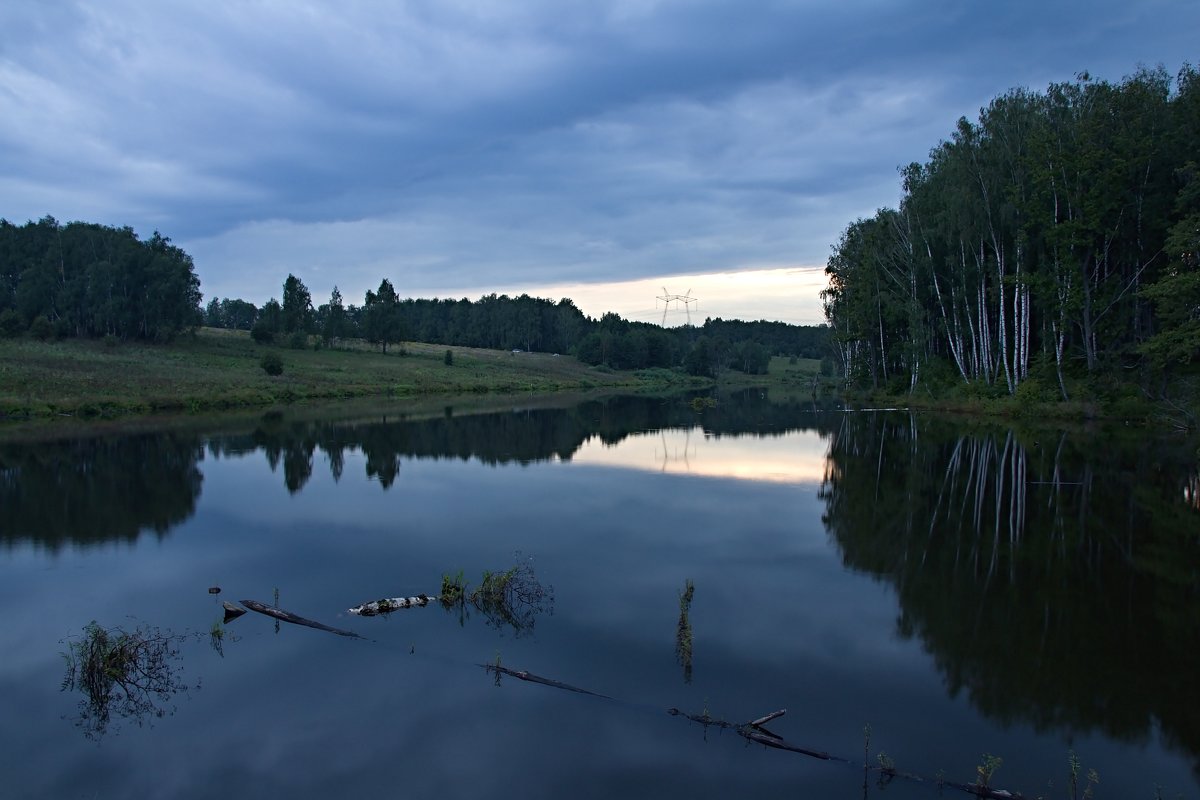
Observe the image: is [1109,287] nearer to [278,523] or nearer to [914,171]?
[914,171]

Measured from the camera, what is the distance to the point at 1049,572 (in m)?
11.0

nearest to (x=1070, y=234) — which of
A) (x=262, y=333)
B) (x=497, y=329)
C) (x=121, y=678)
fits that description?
(x=121, y=678)

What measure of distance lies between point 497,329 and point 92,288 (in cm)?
8001

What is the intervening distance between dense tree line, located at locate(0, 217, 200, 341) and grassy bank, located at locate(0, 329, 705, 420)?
9.56 ft

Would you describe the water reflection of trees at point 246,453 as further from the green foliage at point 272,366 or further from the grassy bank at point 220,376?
the green foliage at point 272,366

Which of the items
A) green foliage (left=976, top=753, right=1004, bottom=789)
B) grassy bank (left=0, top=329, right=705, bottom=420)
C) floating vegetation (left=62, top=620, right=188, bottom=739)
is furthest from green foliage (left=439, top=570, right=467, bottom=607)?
grassy bank (left=0, top=329, right=705, bottom=420)

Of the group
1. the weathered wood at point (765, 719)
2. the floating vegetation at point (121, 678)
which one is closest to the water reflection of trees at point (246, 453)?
the floating vegetation at point (121, 678)

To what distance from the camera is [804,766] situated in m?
6.02

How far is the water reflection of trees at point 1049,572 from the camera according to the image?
23.6 feet

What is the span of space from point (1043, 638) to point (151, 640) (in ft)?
34.3

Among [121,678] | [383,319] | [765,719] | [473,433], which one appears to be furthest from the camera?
[383,319]

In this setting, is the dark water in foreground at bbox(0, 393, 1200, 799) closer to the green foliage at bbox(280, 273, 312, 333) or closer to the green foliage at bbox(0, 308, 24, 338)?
the green foliage at bbox(0, 308, 24, 338)

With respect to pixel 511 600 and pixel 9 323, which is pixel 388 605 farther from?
pixel 9 323

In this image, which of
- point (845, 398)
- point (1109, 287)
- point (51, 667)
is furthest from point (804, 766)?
point (845, 398)
